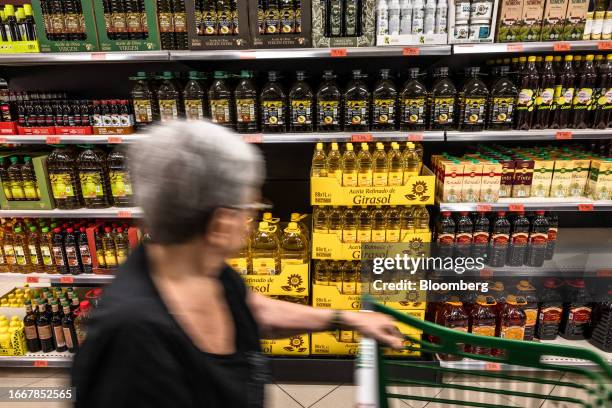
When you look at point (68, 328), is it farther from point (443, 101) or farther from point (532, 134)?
point (532, 134)

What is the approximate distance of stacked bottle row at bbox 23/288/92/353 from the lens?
9.62 feet

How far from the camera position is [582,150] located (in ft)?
9.84

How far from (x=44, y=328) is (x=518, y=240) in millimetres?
3184

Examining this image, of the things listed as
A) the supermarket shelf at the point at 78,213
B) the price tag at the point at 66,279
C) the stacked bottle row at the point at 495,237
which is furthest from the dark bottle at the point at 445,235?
the price tag at the point at 66,279

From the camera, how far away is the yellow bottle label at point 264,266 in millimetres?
2731

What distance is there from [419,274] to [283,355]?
105 cm

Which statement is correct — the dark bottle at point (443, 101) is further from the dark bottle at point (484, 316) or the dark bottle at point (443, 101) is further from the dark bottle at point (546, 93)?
the dark bottle at point (484, 316)

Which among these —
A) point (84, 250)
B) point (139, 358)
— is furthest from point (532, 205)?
point (84, 250)

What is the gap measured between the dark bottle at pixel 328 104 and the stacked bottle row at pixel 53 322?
1973 mm

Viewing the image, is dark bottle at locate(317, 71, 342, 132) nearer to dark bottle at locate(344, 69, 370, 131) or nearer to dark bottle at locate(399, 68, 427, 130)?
dark bottle at locate(344, 69, 370, 131)

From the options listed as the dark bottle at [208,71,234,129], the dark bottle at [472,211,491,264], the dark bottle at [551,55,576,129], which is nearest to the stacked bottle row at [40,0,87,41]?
the dark bottle at [208,71,234,129]

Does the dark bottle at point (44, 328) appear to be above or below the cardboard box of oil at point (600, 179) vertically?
below

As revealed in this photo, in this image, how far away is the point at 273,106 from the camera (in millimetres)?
2594

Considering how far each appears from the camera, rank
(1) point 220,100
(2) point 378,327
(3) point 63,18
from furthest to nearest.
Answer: (1) point 220,100 < (3) point 63,18 < (2) point 378,327
